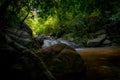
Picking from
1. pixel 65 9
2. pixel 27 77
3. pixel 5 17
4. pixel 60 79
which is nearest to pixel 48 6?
pixel 65 9

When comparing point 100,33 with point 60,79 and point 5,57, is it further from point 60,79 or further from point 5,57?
point 5,57

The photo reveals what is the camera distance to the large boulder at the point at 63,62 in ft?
30.1

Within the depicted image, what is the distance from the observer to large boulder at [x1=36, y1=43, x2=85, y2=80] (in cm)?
916

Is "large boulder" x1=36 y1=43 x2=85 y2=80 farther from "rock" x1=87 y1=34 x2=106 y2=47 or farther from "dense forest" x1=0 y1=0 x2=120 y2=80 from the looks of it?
"rock" x1=87 y1=34 x2=106 y2=47

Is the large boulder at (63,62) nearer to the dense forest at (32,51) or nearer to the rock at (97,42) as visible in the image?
the dense forest at (32,51)

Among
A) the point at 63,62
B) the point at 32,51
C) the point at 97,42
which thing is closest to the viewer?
the point at 32,51

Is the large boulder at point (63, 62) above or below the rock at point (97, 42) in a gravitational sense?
above

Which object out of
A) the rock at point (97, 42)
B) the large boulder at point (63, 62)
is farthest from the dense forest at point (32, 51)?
the rock at point (97, 42)

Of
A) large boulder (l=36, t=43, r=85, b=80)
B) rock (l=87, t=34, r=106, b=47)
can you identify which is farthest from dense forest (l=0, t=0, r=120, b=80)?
rock (l=87, t=34, r=106, b=47)

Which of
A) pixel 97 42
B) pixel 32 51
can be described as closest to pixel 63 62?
pixel 32 51

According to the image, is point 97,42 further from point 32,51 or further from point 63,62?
point 32,51

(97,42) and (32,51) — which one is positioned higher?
(32,51)

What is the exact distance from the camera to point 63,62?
9.55m

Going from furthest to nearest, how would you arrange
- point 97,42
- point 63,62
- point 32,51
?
point 97,42 < point 63,62 < point 32,51
